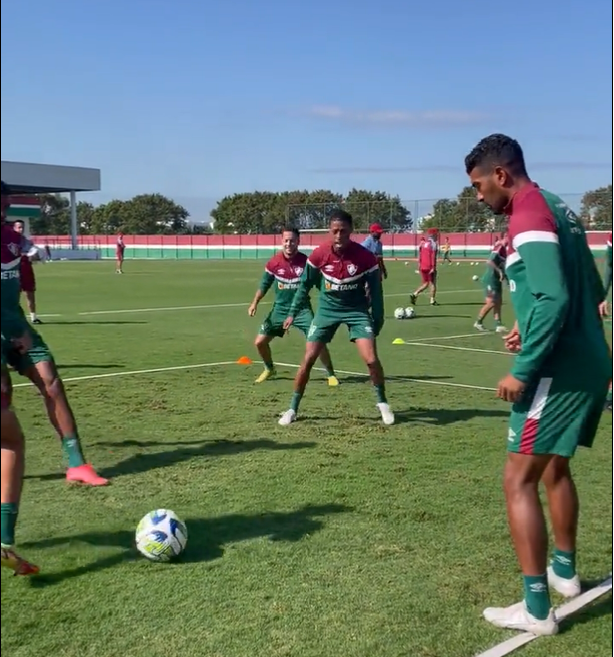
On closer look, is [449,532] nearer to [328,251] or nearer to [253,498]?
[253,498]

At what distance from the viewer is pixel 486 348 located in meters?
15.1

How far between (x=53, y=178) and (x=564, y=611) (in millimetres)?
67703

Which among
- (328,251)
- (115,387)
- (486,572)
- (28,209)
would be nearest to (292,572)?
(486,572)

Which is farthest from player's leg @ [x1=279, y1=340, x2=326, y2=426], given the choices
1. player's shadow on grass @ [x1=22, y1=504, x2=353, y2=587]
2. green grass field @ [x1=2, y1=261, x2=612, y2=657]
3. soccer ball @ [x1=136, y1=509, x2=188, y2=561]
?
soccer ball @ [x1=136, y1=509, x2=188, y2=561]

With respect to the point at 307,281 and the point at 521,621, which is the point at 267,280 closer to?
the point at 307,281

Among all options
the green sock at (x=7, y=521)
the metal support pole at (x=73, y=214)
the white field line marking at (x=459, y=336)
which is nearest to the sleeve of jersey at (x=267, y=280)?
the white field line marking at (x=459, y=336)

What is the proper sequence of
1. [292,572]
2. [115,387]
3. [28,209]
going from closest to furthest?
1. [292,572]
2. [115,387]
3. [28,209]

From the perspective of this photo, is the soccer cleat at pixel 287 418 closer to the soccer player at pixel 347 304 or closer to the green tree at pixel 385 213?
the soccer player at pixel 347 304

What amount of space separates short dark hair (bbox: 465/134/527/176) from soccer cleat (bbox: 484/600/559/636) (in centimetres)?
217

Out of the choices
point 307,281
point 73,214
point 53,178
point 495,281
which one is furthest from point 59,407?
point 73,214

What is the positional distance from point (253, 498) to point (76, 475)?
1.47 m

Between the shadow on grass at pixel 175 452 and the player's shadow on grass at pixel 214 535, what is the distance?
4.76 feet

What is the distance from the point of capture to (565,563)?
4520 mm

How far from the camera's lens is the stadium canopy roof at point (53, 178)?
208 ft
